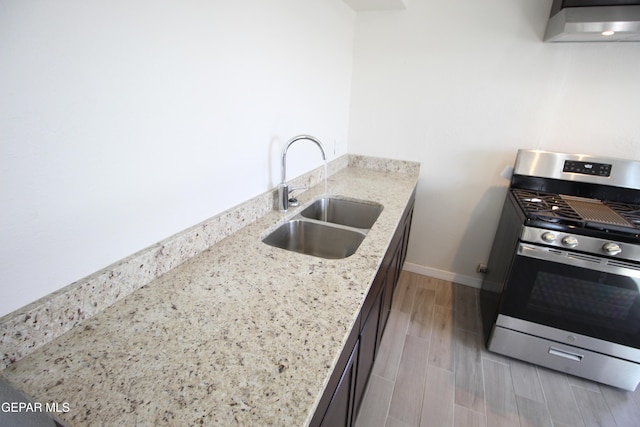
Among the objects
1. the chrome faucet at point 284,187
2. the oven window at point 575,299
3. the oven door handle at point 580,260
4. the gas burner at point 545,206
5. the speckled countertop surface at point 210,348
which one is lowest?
the oven window at point 575,299

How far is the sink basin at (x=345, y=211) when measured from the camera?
1834mm

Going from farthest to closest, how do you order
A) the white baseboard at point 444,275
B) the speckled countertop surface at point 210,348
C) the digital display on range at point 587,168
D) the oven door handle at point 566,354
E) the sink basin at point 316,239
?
1. the white baseboard at point 444,275
2. the digital display on range at point 587,168
3. the oven door handle at point 566,354
4. the sink basin at point 316,239
5. the speckled countertop surface at point 210,348

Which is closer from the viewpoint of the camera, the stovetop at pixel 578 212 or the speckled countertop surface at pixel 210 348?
the speckled countertop surface at pixel 210 348

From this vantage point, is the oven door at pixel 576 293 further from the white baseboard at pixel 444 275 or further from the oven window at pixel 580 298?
the white baseboard at pixel 444 275

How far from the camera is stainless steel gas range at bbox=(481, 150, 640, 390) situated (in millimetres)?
1533

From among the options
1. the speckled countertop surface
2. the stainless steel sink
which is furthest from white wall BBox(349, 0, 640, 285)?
the speckled countertop surface

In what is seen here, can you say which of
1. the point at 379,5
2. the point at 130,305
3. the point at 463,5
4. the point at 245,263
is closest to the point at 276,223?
the point at 245,263

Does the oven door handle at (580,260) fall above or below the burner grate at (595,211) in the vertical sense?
below

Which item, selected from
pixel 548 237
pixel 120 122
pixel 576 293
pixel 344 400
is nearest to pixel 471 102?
pixel 548 237

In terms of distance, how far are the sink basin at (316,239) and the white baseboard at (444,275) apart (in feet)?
4.88

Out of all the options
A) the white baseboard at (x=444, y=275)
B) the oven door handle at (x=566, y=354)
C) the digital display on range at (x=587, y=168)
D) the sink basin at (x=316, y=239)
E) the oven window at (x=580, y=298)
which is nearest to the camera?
the sink basin at (x=316, y=239)

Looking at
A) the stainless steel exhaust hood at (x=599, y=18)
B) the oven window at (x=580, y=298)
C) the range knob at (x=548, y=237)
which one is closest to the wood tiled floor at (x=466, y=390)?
the oven window at (x=580, y=298)

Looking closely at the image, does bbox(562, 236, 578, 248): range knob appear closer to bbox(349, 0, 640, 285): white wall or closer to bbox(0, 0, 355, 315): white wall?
bbox(349, 0, 640, 285): white wall

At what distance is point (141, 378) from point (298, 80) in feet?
5.00
